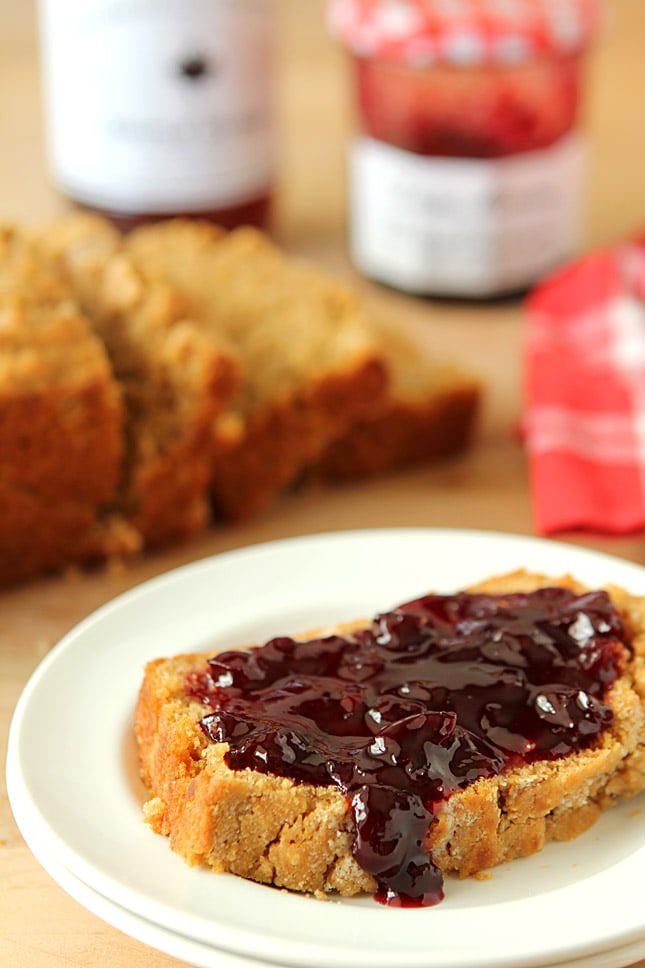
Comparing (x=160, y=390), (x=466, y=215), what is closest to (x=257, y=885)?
(x=160, y=390)

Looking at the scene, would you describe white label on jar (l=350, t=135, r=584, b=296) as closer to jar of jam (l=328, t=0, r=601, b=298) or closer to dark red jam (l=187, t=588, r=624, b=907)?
jar of jam (l=328, t=0, r=601, b=298)

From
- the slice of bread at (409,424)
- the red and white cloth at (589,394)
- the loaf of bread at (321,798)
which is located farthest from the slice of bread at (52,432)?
the red and white cloth at (589,394)

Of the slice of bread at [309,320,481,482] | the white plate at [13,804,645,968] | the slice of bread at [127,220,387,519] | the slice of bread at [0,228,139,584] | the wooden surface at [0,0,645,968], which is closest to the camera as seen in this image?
the white plate at [13,804,645,968]

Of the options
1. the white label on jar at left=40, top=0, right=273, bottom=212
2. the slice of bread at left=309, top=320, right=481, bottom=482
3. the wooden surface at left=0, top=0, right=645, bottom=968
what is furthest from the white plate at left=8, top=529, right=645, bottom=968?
the white label on jar at left=40, top=0, right=273, bottom=212

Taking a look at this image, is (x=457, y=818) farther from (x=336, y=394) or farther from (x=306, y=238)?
(x=306, y=238)

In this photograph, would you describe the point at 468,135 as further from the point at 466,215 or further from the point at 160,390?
the point at 160,390

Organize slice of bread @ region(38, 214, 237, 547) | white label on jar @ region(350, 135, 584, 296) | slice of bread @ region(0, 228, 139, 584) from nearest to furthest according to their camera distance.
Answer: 1. slice of bread @ region(0, 228, 139, 584)
2. slice of bread @ region(38, 214, 237, 547)
3. white label on jar @ region(350, 135, 584, 296)

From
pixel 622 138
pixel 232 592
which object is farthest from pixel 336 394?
pixel 622 138
